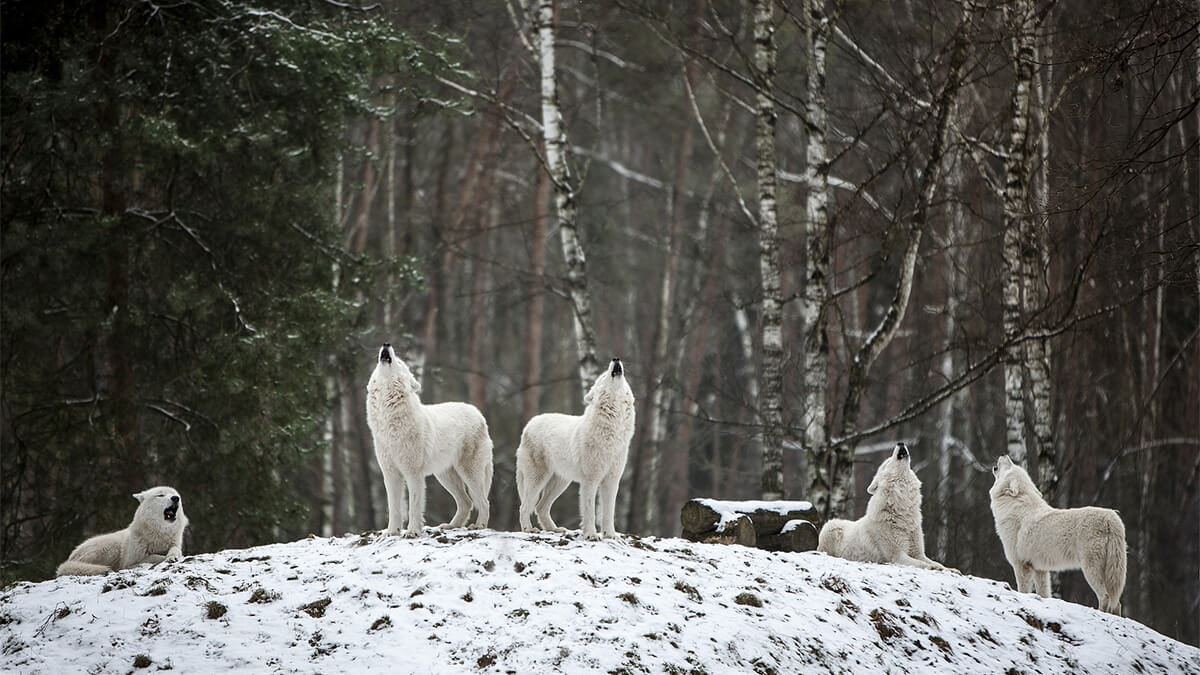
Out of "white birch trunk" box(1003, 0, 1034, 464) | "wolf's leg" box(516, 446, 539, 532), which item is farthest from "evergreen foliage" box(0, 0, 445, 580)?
"white birch trunk" box(1003, 0, 1034, 464)

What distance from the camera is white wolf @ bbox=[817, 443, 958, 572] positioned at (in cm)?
1060

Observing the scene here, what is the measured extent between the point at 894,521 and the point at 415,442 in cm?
488

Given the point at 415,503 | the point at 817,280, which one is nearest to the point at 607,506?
the point at 415,503

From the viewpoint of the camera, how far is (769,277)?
49.2 feet

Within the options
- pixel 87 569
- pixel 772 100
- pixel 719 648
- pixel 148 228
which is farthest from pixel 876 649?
pixel 148 228

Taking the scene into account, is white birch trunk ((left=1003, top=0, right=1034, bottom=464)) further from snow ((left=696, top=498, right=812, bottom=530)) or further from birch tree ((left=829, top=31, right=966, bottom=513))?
snow ((left=696, top=498, right=812, bottom=530))

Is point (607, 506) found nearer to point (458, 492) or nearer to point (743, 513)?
point (458, 492)

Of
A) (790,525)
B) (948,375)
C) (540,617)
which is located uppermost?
(948,375)

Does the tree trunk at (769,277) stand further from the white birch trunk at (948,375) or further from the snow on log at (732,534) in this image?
the white birch trunk at (948,375)

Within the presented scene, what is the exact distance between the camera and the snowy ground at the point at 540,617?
7.39 metres

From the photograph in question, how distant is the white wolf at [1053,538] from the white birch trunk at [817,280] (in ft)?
9.36

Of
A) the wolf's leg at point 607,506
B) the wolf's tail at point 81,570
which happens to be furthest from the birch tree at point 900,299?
the wolf's tail at point 81,570

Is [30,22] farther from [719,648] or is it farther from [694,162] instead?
[694,162]

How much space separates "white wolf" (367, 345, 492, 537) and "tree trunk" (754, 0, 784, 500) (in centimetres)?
536
